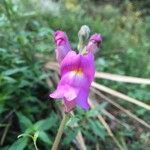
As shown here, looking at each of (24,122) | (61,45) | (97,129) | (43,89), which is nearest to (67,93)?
(61,45)

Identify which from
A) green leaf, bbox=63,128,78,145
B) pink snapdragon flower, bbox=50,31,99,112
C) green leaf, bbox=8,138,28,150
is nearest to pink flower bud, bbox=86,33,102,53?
pink snapdragon flower, bbox=50,31,99,112

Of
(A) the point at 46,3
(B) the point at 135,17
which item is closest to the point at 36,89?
(A) the point at 46,3

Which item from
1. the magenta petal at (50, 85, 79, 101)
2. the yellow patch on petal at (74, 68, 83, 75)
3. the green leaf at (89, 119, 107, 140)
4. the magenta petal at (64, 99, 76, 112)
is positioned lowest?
the green leaf at (89, 119, 107, 140)

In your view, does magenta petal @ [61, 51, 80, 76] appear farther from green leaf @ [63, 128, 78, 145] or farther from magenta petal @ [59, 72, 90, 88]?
green leaf @ [63, 128, 78, 145]

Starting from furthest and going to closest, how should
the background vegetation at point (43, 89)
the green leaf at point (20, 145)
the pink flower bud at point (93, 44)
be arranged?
1. the background vegetation at point (43, 89)
2. the green leaf at point (20, 145)
3. the pink flower bud at point (93, 44)

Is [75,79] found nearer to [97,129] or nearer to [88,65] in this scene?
[88,65]

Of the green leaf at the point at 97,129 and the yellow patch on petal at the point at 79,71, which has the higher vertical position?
the yellow patch on petal at the point at 79,71

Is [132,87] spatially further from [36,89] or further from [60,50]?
[60,50]

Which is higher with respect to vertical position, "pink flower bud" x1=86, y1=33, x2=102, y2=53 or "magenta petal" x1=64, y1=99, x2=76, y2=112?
"pink flower bud" x1=86, y1=33, x2=102, y2=53

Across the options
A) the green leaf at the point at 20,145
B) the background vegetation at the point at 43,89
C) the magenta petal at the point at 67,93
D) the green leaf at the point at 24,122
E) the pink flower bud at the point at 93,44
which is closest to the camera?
the magenta petal at the point at 67,93

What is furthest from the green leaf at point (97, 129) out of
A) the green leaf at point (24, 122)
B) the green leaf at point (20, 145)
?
the green leaf at point (20, 145)

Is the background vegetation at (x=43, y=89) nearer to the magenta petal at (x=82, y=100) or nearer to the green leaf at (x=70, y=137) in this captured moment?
the green leaf at (x=70, y=137)
